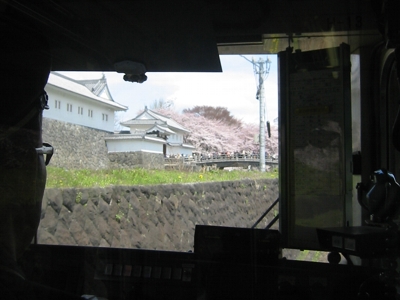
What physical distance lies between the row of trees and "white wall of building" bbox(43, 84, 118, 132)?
199mm

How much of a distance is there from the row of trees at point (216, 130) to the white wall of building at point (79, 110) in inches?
7.8

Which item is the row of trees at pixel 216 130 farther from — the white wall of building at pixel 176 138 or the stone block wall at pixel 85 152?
the stone block wall at pixel 85 152

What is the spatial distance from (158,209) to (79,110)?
21.3 inches

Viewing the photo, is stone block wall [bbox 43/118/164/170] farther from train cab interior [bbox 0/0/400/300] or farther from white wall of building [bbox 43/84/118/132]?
train cab interior [bbox 0/0/400/300]

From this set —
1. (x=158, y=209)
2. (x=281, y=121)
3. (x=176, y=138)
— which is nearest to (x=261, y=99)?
(x=281, y=121)

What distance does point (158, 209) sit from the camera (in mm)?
1771

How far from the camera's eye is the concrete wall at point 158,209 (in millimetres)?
1717

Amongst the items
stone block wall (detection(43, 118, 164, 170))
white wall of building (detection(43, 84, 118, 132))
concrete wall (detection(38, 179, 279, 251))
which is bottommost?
concrete wall (detection(38, 179, 279, 251))

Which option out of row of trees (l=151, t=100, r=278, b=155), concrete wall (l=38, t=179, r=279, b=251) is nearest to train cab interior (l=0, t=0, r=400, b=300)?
concrete wall (l=38, t=179, r=279, b=251)

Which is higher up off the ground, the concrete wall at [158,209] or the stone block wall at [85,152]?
the stone block wall at [85,152]

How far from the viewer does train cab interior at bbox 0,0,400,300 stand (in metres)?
1.55

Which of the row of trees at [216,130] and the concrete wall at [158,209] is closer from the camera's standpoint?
the row of trees at [216,130]

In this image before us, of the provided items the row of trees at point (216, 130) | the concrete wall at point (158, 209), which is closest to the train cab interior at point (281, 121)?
the concrete wall at point (158, 209)

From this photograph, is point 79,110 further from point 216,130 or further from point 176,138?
point 216,130
